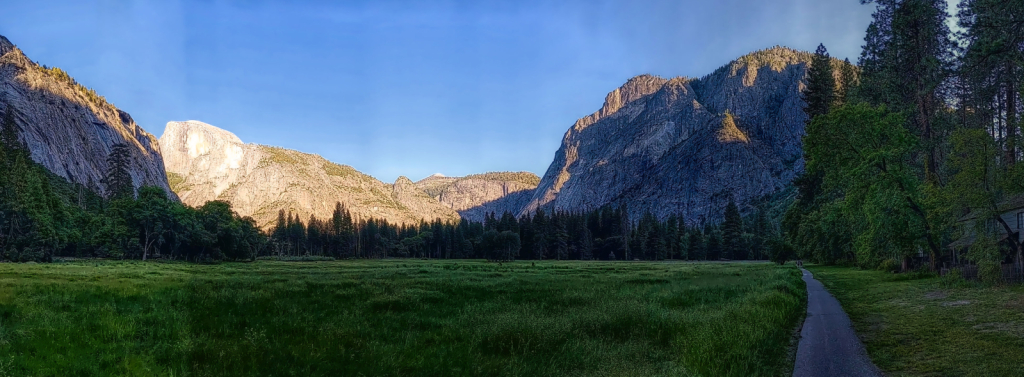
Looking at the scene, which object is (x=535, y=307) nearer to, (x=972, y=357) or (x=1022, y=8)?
(x=972, y=357)

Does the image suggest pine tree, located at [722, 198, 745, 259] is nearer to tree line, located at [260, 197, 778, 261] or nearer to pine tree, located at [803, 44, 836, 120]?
tree line, located at [260, 197, 778, 261]

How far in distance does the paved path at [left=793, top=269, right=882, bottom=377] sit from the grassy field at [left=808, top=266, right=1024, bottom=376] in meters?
0.43

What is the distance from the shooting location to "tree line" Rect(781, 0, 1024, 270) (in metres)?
29.0

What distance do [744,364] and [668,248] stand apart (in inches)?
6416

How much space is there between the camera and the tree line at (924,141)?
1141 inches

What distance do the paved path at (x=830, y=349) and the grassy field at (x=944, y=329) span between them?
1.41 ft

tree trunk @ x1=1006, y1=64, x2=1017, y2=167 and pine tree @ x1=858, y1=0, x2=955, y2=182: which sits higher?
pine tree @ x1=858, y1=0, x2=955, y2=182

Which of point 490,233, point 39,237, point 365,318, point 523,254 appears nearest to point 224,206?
point 39,237

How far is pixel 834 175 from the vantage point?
44312 mm

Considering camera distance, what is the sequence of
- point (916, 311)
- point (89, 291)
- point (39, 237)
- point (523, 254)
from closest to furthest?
point (916, 311)
point (89, 291)
point (39, 237)
point (523, 254)

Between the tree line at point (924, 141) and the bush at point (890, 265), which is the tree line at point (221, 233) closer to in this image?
the bush at point (890, 265)

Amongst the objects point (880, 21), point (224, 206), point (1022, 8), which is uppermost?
point (880, 21)

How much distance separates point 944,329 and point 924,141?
31.3 metres

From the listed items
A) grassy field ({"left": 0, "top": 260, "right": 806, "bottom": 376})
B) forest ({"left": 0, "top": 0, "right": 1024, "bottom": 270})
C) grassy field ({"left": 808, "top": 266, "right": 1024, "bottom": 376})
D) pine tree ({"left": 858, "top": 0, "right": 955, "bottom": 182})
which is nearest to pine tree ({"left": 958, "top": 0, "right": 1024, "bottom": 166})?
forest ({"left": 0, "top": 0, "right": 1024, "bottom": 270})
